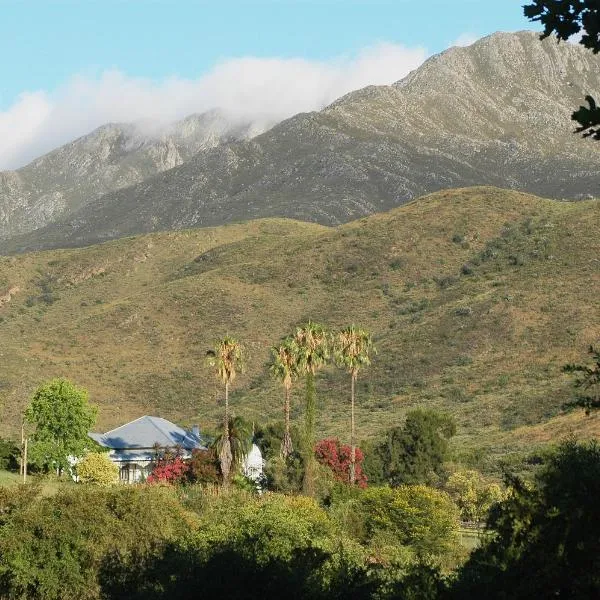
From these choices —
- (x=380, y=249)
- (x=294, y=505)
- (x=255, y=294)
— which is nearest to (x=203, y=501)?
(x=294, y=505)

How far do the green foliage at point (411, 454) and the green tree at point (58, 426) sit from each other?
1746 cm

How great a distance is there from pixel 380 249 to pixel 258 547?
11452cm

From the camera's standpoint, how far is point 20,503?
44.8 metres

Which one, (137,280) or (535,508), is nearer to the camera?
(535,508)

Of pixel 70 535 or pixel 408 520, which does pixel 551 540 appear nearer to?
pixel 70 535

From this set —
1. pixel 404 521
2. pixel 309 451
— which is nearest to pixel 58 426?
pixel 309 451

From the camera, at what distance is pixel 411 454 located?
8300 cm

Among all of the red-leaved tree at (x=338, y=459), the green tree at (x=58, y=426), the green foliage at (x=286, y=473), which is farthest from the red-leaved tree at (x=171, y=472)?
the red-leaved tree at (x=338, y=459)

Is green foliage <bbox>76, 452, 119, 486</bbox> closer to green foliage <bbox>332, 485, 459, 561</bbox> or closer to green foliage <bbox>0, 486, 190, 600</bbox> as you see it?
green foliage <bbox>332, 485, 459, 561</bbox>

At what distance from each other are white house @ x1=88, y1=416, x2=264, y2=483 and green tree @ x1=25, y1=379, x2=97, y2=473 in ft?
13.7

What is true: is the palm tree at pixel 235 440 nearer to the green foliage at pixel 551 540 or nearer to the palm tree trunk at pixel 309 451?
the palm tree trunk at pixel 309 451

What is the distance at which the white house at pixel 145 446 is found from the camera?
80500mm

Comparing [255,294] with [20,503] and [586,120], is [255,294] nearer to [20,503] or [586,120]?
[20,503]

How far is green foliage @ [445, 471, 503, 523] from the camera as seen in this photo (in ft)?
234
